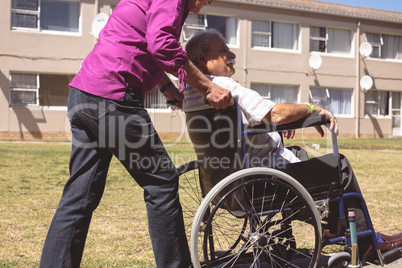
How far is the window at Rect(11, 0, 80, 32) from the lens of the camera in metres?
18.0

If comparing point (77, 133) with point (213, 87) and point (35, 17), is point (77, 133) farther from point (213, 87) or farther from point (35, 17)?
point (35, 17)

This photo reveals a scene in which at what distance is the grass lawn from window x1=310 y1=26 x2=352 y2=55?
1590cm

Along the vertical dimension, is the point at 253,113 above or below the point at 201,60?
below

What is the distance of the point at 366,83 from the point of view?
76.3 ft

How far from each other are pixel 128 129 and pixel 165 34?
1.62ft

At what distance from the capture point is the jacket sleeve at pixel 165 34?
213 cm

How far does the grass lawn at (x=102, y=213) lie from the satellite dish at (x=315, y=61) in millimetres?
14063

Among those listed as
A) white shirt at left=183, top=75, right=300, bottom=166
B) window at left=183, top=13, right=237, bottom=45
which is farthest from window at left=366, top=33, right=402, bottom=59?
white shirt at left=183, top=75, right=300, bottom=166

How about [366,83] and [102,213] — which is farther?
[366,83]

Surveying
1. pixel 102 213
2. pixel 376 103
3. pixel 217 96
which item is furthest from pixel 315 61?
pixel 217 96

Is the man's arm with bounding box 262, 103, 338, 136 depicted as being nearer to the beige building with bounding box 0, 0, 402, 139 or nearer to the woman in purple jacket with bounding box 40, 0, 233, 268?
the woman in purple jacket with bounding box 40, 0, 233, 268

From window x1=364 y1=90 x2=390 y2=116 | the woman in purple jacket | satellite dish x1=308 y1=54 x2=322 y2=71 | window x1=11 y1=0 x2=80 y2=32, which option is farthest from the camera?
window x1=364 y1=90 x2=390 y2=116

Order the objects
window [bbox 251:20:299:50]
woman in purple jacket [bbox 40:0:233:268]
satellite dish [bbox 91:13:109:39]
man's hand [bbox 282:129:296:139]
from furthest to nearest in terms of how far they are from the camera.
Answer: window [bbox 251:20:299:50] → satellite dish [bbox 91:13:109:39] → man's hand [bbox 282:129:296:139] → woman in purple jacket [bbox 40:0:233:268]

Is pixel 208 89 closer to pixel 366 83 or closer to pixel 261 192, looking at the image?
pixel 261 192
